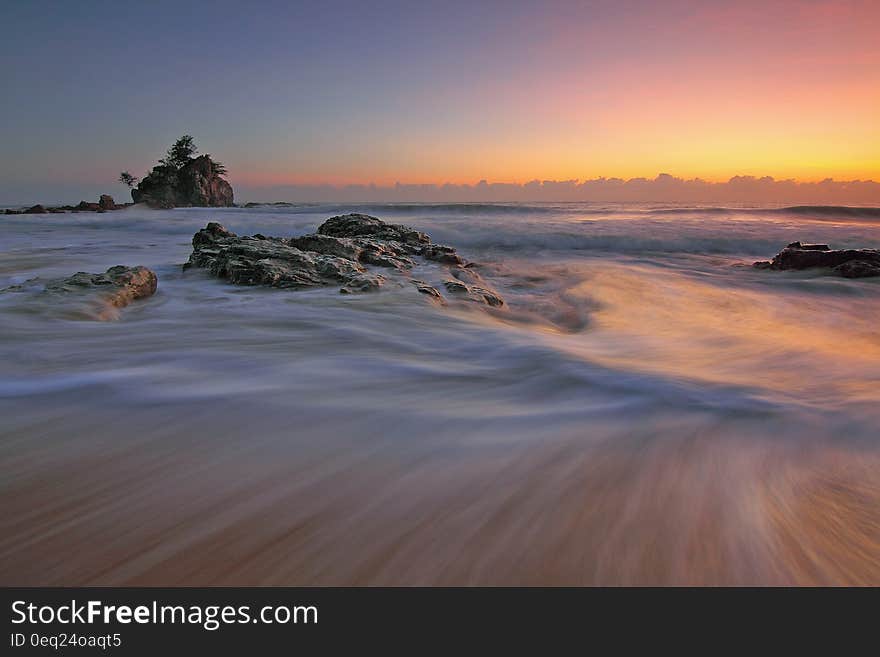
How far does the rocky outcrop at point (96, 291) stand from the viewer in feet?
10.5

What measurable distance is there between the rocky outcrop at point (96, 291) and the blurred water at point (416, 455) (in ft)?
0.46

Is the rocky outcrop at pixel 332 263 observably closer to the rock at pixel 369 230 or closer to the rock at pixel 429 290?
the rock at pixel 429 290

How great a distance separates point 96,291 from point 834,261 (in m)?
9.80

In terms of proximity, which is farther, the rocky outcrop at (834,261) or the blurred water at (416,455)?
the rocky outcrop at (834,261)

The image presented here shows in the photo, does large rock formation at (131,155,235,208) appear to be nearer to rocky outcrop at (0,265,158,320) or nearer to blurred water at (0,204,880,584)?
rocky outcrop at (0,265,158,320)

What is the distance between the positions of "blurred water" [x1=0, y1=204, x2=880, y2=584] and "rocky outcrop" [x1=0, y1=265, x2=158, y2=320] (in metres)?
0.14

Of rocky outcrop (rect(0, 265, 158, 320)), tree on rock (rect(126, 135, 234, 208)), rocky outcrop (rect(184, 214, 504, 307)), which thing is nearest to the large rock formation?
tree on rock (rect(126, 135, 234, 208))

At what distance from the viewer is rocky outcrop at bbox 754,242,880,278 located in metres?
6.61

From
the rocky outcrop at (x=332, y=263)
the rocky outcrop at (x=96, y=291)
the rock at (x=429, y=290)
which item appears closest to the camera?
the rocky outcrop at (x=96, y=291)

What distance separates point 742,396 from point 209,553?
7.17 feet

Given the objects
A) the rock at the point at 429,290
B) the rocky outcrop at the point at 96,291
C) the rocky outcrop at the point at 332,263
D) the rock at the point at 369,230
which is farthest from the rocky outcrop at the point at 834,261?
the rocky outcrop at the point at 96,291

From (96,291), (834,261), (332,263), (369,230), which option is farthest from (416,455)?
(834,261)

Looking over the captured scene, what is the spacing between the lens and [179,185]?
162 ft
